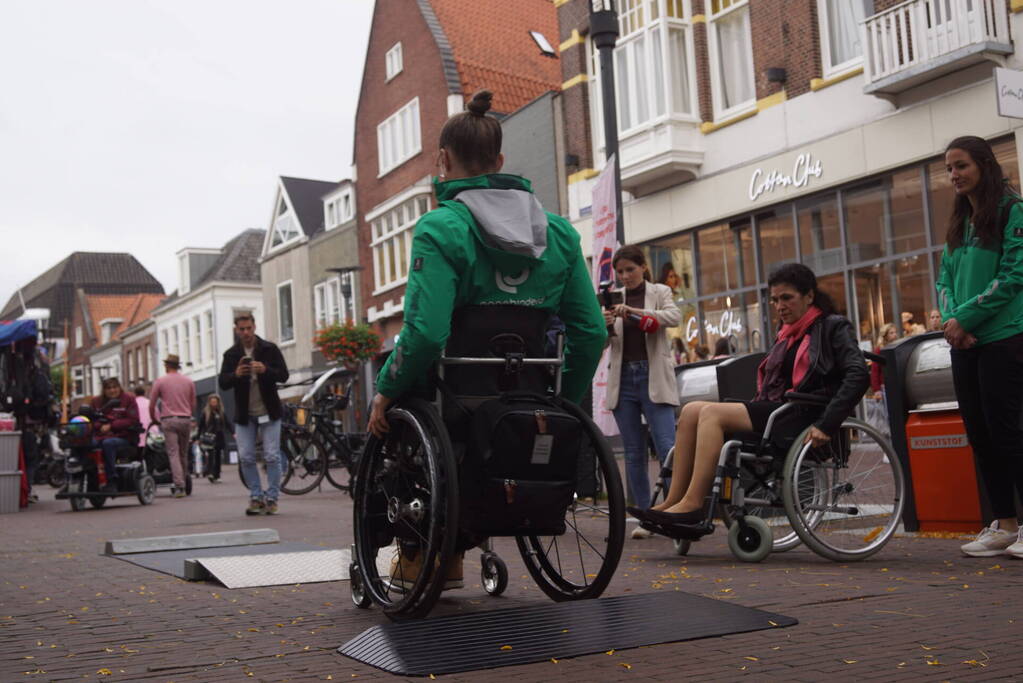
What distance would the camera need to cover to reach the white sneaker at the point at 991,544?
225 inches

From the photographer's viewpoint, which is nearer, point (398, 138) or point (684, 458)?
point (684, 458)

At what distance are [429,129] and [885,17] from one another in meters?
17.4

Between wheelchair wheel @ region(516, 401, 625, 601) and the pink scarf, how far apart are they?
166 centimetres

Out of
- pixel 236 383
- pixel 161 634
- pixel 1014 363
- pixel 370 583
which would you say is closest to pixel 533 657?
pixel 370 583

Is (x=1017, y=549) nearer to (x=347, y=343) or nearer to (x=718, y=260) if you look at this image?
(x=718, y=260)

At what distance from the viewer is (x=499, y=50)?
33219 mm

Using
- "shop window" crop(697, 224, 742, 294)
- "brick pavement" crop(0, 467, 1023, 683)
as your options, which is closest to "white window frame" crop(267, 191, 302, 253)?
"shop window" crop(697, 224, 742, 294)

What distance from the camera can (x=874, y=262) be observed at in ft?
57.4

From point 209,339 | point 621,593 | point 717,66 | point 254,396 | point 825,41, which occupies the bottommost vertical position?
point 621,593

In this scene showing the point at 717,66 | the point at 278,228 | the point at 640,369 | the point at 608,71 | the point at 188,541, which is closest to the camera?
the point at 640,369

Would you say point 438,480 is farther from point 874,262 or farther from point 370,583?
point 874,262

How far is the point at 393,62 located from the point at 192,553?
2842 centimetres

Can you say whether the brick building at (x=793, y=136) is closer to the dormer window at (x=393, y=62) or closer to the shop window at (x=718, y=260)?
the shop window at (x=718, y=260)

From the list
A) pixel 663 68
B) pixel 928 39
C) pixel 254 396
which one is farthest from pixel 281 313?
pixel 254 396
